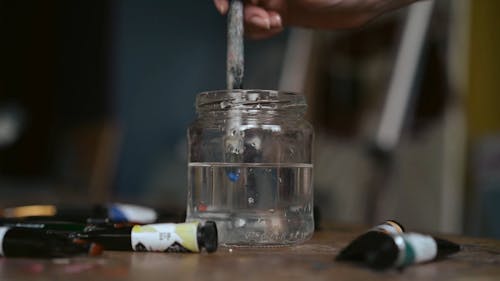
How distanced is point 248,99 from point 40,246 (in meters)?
0.25

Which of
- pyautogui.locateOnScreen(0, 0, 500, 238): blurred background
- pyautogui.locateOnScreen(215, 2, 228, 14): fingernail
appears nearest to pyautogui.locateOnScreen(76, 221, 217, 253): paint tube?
pyautogui.locateOnScreen(215, 2, 228, 14): fingernail

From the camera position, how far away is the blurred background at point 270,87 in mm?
1827

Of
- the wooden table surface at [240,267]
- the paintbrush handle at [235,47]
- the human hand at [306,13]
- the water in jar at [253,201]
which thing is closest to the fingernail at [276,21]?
the human hand at [306,13]

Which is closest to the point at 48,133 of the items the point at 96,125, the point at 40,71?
the point at 40,71

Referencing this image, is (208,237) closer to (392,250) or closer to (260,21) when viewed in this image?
(392,250)

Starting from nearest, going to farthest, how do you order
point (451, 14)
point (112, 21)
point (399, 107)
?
point (399, 107) < point (451, 14) < point (112, 21)

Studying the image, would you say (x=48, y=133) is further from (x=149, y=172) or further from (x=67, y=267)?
(x=67, y=267)

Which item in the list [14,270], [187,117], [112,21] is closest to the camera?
[14,270]

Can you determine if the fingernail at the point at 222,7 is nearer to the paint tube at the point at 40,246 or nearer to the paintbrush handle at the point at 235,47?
the paintbrush handle at the point at 235,47

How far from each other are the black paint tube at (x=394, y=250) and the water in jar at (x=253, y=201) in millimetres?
141

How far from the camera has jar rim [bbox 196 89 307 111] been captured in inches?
28.6

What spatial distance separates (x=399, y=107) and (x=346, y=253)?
847mm

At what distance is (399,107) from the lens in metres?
1.42

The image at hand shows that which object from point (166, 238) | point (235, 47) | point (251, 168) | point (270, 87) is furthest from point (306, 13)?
point (270, 87)
